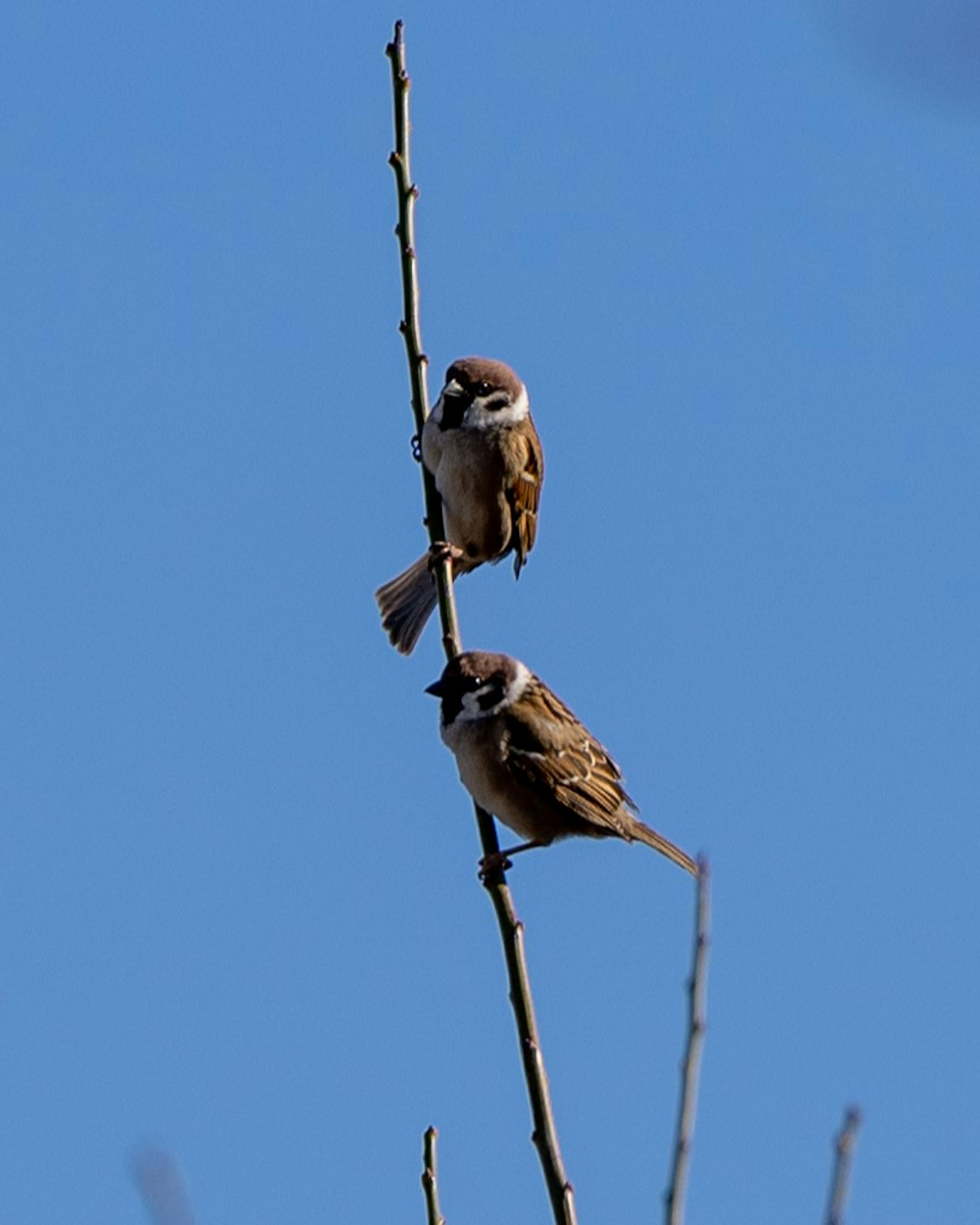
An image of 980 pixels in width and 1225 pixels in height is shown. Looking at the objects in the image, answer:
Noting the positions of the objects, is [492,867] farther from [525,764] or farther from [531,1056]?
[525,764]

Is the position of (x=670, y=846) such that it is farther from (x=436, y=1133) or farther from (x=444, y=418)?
(x=436, y=1133)

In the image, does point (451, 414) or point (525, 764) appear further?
point (451, 414)

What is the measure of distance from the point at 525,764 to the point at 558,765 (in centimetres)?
8

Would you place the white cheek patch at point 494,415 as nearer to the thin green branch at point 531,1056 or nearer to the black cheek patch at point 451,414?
the black cheek patch at point 451,414

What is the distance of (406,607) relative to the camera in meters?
5.43

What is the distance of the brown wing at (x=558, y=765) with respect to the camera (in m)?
4.40

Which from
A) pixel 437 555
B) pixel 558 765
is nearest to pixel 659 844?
pixel 558 765

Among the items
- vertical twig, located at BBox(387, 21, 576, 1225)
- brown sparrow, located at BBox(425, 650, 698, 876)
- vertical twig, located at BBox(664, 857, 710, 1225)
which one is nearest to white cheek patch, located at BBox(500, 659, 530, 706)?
brown sparrow, located at BBox(425, 650, 698, 876)

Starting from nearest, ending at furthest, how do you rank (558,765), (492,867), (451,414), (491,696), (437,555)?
(492,867) → (437,555) → (491,696) → (558,765) → (451,414)

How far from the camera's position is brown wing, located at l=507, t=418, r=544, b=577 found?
5512 millimetres

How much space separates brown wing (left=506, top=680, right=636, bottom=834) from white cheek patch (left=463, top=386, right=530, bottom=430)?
1086mm

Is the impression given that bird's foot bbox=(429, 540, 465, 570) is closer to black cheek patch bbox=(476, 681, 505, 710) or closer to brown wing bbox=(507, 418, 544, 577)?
black cheek patch bbox=(476, 681, 505, 710)

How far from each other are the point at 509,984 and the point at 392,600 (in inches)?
127

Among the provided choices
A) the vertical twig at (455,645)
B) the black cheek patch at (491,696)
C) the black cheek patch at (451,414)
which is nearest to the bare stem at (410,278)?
the vertical twig at (455,645)
